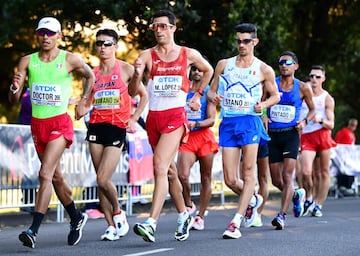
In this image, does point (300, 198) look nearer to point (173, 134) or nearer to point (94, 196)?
point (94, 196)

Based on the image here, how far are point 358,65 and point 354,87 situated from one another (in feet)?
18.8

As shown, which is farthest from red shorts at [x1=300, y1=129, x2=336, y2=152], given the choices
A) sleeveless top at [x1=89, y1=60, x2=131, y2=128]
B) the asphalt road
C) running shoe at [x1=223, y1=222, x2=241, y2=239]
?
sleeveless top at [x1=89, y1=60, x2=131, y2=128]

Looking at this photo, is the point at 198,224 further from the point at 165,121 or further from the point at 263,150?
the point at 165,121

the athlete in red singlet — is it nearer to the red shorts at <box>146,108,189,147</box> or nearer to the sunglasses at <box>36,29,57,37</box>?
the red shorts at <box>146,108,189,147</box>

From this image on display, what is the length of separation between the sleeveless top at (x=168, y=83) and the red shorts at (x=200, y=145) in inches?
103

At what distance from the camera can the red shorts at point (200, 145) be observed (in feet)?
44.6

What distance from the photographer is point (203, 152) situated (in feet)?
44.7

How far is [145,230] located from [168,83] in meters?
1.65

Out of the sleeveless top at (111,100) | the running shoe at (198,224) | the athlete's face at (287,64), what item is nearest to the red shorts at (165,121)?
the sleeveless top at (111,100)

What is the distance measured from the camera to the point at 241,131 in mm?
11789

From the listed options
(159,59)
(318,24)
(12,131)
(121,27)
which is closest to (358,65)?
(318,24)

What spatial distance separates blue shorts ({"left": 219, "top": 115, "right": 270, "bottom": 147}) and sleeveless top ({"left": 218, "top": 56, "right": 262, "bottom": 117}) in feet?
0.23

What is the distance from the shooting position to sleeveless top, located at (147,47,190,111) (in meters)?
10.9

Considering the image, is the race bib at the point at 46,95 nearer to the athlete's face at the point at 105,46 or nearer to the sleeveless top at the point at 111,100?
the sleeveless top at the point at 111,100
